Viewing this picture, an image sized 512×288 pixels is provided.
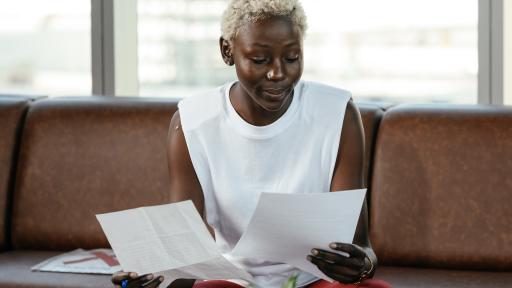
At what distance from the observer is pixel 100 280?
2.50m

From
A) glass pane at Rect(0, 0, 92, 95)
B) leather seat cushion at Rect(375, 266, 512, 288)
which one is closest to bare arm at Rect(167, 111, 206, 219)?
leather seat cushion at Rect(375, 266, 512, 288)

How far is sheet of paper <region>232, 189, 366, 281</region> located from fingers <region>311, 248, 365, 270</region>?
2 cm

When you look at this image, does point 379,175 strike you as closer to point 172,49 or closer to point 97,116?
point 97,116

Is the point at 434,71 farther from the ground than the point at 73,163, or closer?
farther from the ground

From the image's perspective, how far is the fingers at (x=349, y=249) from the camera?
6.00 feet

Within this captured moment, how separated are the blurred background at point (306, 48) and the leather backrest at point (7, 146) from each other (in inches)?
25.8

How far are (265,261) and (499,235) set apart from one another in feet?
2.77

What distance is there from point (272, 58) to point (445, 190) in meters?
0.89

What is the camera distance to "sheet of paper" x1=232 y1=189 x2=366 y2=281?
5.89 ft

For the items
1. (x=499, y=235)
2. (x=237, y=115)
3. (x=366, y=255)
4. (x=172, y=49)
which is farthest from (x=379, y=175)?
(x=172, y=49)

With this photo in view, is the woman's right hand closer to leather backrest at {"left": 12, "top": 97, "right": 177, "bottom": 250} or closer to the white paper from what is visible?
the white paper

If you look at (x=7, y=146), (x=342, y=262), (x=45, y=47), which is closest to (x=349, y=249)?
(x=342, y=262)

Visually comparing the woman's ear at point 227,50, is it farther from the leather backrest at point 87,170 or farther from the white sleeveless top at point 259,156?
the leather backrest at point 87,170

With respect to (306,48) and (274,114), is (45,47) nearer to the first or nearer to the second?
(306,48)
